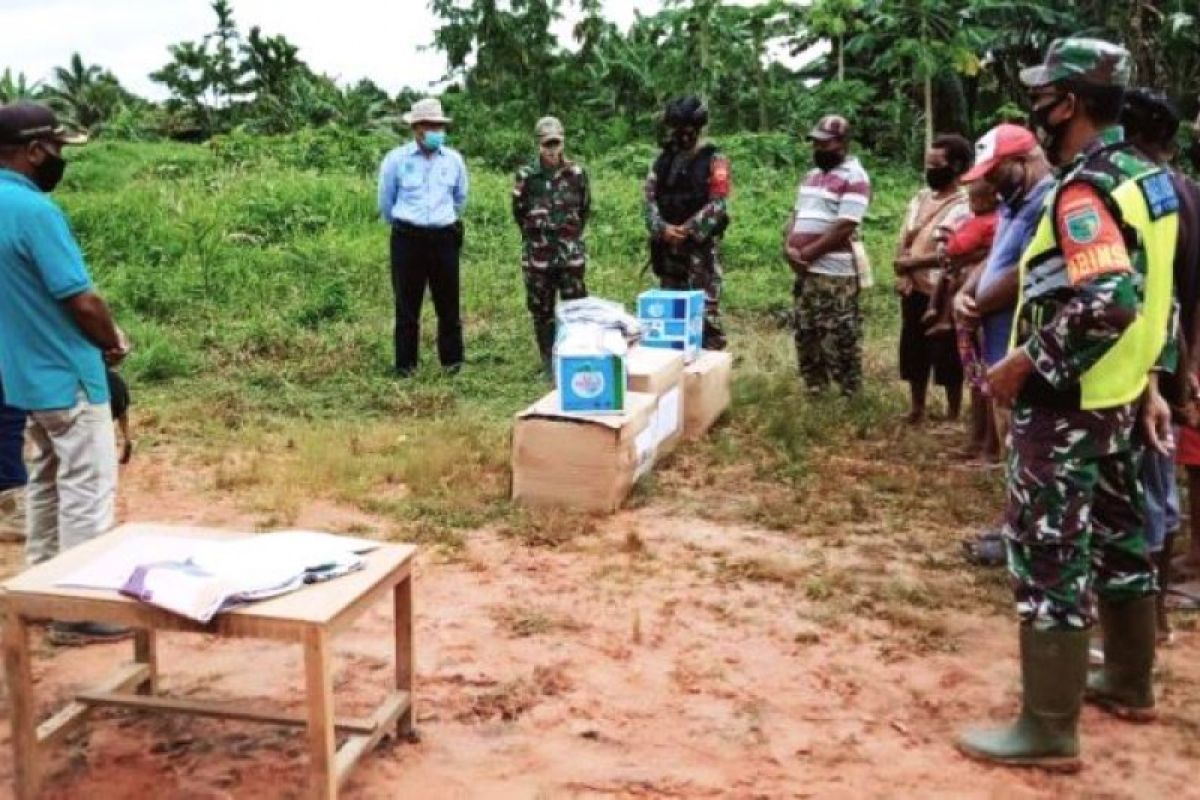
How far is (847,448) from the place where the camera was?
21.9 feet

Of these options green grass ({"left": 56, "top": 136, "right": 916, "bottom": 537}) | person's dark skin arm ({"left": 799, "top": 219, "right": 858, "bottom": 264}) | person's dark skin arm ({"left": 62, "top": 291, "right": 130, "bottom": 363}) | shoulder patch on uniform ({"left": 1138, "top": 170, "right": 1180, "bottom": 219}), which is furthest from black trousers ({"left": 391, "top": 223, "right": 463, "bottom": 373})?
shoulder patch on uniform ({"left": 1138, "top": 170, "right": 1180, "bottom": 219})

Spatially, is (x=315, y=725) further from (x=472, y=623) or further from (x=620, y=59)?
(x=620, y=59)

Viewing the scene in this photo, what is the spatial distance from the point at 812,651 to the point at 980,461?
2533 millimetres

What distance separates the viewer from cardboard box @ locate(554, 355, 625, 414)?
5.68m

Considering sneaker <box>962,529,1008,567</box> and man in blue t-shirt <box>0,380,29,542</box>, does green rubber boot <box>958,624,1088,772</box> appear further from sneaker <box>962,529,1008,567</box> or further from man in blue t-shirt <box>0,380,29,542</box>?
man in blue t-shirt <box>0,380,29,542</box>

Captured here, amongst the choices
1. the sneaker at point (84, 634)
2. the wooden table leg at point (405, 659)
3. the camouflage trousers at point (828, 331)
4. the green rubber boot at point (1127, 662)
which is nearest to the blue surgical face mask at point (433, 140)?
the camouflage trousers at point (828, 331)

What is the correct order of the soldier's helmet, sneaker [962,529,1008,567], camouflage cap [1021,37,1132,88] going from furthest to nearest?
1. the soldier's helmet
2. sneaker [962,529,1008,567]
3. camouflage cap [1021,37,1132,88]

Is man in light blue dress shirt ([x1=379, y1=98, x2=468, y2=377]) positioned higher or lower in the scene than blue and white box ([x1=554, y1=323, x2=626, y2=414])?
higher

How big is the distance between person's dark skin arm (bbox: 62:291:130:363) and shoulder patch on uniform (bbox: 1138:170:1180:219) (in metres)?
3.02

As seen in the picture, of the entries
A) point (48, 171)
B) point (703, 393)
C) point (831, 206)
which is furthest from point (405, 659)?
point (831, 206)

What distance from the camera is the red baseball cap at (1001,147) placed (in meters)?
4.37

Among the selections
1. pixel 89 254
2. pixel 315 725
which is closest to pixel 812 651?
pixel 315 725

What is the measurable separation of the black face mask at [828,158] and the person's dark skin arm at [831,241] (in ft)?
1.01

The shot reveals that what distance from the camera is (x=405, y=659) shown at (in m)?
3.67
